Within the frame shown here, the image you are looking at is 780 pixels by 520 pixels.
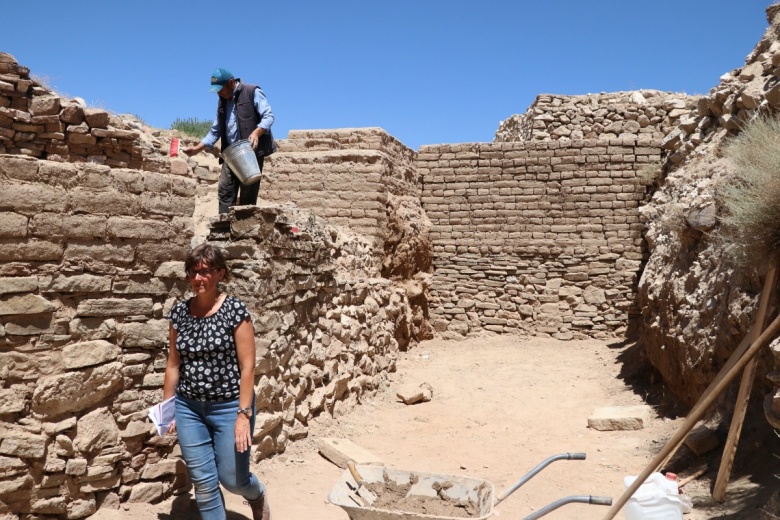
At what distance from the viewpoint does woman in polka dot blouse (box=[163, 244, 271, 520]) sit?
3.58 m

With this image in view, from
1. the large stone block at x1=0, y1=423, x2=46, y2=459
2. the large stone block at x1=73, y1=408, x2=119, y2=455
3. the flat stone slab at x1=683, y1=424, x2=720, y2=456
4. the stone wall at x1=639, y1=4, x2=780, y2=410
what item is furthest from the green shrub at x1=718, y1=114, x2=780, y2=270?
the large stone block at x1=0, y1=423, x2=46, y2=459

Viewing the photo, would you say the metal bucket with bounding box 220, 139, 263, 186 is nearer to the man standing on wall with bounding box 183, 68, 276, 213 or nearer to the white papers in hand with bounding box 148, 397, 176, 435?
the man standing on wall with bounding box 183, 68, 276, 213

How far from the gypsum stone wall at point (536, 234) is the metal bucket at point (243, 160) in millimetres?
6087

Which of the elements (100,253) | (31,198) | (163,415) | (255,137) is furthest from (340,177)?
(163,415)

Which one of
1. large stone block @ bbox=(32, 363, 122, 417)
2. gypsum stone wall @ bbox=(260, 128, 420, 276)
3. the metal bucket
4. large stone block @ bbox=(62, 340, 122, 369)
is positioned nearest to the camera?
large stone block @ bbox=(32, 363, 122, 417)

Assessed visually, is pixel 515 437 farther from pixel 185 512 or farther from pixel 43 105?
pixel 43 105

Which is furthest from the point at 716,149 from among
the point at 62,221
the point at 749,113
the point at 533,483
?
the point at 62,221

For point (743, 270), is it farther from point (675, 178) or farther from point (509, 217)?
point (509, 217)

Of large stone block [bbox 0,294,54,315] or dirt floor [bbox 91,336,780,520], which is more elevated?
large stone block [bbox 0,294,54,315]

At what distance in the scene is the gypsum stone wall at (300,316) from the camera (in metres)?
5.46

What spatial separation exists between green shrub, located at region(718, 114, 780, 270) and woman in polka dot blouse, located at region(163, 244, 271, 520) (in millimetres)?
3934

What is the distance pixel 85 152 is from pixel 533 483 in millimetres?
4625

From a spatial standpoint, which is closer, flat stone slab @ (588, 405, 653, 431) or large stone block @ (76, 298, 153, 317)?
large stone block @ (76, 298, 153, 317)

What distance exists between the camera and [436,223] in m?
11.7
